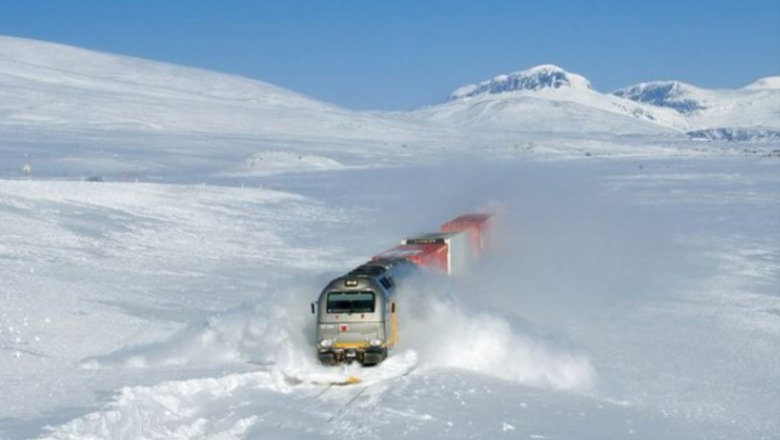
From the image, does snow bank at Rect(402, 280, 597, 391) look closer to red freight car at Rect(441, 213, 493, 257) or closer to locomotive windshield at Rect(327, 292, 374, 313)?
locomotive windshield at Rect(327, 292, 374, 313)

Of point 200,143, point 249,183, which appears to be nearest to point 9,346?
→ point 249,183

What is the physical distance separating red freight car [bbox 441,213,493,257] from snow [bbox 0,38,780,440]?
1.23m

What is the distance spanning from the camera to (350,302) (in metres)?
23.6

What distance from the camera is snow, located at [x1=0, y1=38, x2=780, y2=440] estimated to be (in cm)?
2027

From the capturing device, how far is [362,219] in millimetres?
63062

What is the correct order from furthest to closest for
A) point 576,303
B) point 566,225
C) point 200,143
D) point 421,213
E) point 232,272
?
point 200,143
point 421,213
point 566,225
point 232,272
point 576,303

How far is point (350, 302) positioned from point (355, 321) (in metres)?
0.57

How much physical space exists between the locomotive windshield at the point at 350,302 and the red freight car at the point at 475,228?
57.4 ft

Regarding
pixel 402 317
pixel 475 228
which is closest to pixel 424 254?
pixel 402 317

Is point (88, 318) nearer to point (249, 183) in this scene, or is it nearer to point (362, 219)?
point (362, 219)

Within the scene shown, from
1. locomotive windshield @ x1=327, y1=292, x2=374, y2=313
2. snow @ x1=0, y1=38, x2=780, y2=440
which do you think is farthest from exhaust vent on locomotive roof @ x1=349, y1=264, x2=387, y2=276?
snow @ x1=0, y1=38, x2=780, y2=440

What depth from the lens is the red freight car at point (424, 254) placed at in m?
30.2

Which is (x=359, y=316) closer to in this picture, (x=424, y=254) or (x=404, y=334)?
(x=404, y=334)

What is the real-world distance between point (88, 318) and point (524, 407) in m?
14.5
